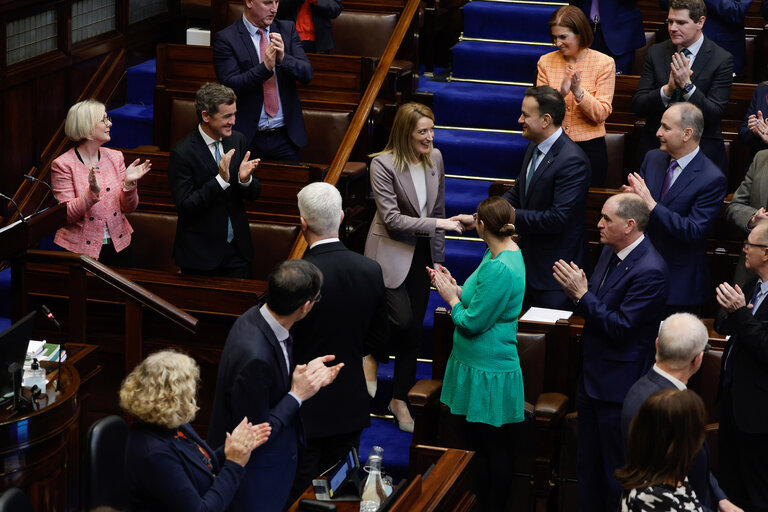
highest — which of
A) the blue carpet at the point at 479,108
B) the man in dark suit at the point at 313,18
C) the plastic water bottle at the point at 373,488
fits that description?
the man in dark suit at the point at 313,18

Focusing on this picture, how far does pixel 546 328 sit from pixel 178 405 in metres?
1.81

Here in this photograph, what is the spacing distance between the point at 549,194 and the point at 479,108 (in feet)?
6.56

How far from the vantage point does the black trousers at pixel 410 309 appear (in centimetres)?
423

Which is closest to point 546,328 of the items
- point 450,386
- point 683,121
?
point 450,386

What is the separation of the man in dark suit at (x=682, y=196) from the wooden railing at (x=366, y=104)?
1.38 m

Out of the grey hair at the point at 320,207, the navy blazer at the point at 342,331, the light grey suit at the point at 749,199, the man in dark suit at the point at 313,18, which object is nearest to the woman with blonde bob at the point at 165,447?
Answer: the navy blazer at the point at 342,331

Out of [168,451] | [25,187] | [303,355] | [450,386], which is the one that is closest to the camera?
[168,451]

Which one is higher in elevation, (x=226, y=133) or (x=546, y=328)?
(x=226, y=133)

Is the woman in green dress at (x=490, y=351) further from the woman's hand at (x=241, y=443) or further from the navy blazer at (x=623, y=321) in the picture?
the woman's hand at (x=241, y=443)

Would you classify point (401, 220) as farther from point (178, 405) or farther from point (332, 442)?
point (178, 405)

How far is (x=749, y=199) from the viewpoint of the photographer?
433 centimetres

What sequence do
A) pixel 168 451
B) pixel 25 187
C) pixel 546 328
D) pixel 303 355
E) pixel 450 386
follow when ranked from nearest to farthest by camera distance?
pixel 168 451 < pixel 303 355 < pixel 450 386 < pixel 546 328 < pixel 25 187

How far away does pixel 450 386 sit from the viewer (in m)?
3.76

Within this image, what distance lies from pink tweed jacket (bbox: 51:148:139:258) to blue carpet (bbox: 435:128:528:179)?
80.4 inches
